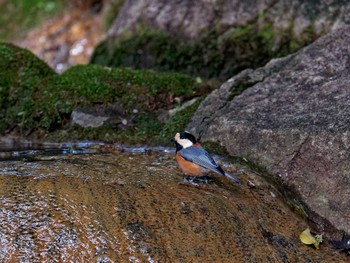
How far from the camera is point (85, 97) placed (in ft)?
20.5

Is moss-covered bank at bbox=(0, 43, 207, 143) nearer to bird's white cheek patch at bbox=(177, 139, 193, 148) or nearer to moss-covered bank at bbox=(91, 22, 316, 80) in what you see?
bird's white cheek patch at bbox=(177, 139, 193, 148)

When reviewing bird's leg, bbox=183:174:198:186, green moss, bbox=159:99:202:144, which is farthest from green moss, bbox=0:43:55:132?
bird's leg, bbox=183:174:198:186

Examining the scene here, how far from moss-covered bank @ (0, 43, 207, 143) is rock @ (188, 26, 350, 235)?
0.62 meters

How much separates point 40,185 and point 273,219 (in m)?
1.62

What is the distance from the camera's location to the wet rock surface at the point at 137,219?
137 inches

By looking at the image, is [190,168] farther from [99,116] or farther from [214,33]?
[214,33]

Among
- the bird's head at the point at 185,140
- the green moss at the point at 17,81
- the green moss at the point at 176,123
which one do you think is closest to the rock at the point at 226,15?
the green moss at the point at 17,81

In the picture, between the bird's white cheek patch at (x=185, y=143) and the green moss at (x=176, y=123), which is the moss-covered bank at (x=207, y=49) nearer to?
the green moss at (x=176, y=123)

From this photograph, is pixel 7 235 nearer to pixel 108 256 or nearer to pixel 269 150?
pixel 108 256

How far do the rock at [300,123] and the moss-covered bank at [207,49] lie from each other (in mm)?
1800

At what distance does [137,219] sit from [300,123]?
1744mm

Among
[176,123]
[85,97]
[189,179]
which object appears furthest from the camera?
[85,97]

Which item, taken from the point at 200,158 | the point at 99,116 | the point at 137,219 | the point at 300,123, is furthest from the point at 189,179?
the point at 99,116

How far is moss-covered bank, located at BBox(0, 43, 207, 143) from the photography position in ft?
19.4
